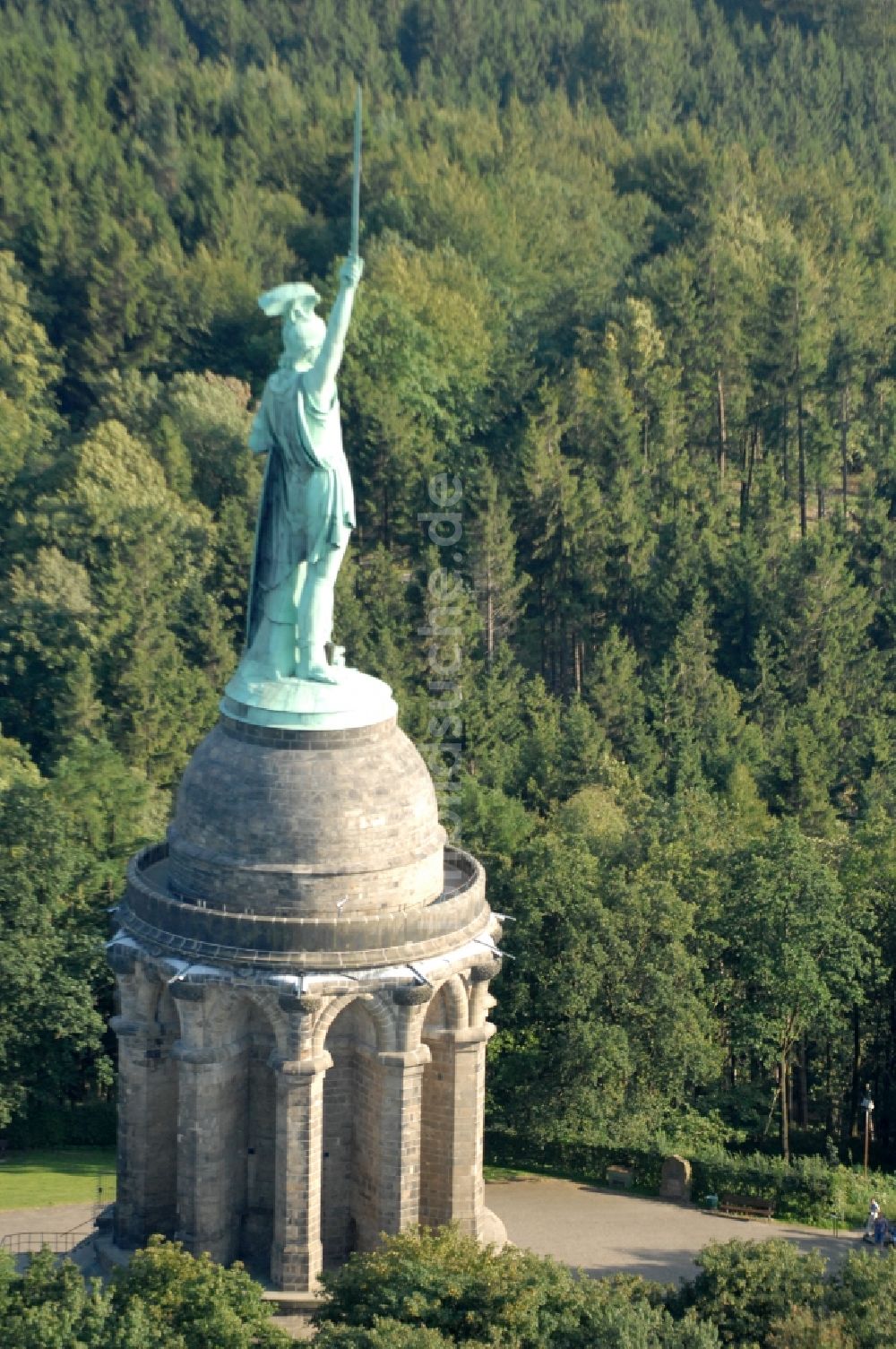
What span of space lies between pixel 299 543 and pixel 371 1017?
31.2 ft

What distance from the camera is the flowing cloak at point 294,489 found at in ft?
185

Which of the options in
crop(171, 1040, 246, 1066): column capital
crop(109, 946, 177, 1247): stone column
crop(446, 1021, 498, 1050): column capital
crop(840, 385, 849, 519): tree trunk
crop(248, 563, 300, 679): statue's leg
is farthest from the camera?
crop(840, 385, 849, 519): tree trunk

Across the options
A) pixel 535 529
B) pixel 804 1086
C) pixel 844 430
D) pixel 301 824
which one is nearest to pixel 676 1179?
pixel 804 1086

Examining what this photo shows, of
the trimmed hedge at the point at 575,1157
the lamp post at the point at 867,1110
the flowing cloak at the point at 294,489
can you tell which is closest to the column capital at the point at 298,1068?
the flowing cloak at the point at 294,489

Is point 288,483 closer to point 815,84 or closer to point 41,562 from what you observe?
point 41,562

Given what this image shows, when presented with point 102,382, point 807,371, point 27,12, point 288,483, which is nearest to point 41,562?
point 102,382

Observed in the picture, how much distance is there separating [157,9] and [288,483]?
132 m

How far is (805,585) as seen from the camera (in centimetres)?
10294

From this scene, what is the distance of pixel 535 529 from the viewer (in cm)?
10712

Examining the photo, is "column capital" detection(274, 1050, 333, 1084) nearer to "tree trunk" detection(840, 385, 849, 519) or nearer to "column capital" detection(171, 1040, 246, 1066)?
"column capital" detection(171, 1040, 246, 1066)

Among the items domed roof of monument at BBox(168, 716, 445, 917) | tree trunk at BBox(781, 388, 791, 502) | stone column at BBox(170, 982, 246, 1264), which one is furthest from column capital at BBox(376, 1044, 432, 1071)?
tree trunk at BBox(781, 388, 791, 502)

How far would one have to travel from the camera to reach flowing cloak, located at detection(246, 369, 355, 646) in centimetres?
5647

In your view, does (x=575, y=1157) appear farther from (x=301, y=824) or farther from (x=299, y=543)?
(x=299, y=543)

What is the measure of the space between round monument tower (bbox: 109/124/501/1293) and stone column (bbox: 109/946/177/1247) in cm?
4
